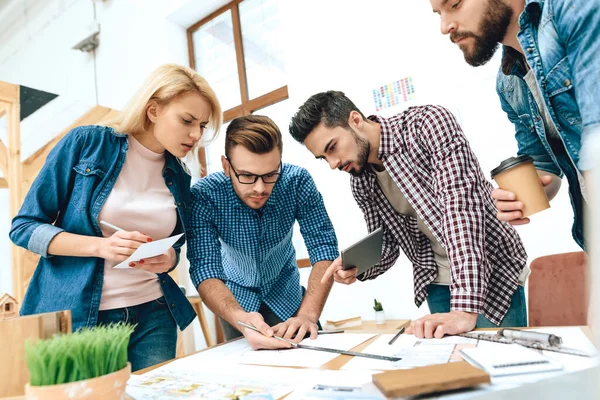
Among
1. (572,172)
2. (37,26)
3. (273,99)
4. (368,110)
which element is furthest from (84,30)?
(572,172)

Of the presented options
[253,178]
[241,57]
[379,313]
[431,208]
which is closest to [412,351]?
[431,208]

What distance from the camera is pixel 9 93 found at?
3.03 m

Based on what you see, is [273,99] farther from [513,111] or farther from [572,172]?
[572,172]

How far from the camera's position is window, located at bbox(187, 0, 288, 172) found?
13.2 ft

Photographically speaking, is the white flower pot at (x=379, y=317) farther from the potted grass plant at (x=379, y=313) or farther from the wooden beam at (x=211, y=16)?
the wooden beam at (x=211, y=16)

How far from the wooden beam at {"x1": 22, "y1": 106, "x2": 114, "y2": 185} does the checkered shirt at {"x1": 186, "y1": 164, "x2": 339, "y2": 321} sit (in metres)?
2.26

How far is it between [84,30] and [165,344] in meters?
5.17

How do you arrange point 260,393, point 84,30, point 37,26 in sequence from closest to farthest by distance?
point 260,393 < point 84,30 < point 37,26

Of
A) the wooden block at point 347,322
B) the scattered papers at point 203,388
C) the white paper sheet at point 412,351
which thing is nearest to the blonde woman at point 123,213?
the scattered papers at point 203,388

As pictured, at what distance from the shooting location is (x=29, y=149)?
10.6 ft

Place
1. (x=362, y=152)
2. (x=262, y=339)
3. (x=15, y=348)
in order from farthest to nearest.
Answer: (x=362, y=152) → (x=262, y=339) → (x=15, y=348)

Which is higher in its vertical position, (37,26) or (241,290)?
(37,26)

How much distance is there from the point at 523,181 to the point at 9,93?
11.3 feet

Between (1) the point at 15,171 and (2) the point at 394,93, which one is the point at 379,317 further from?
(1) the point at 15,171
